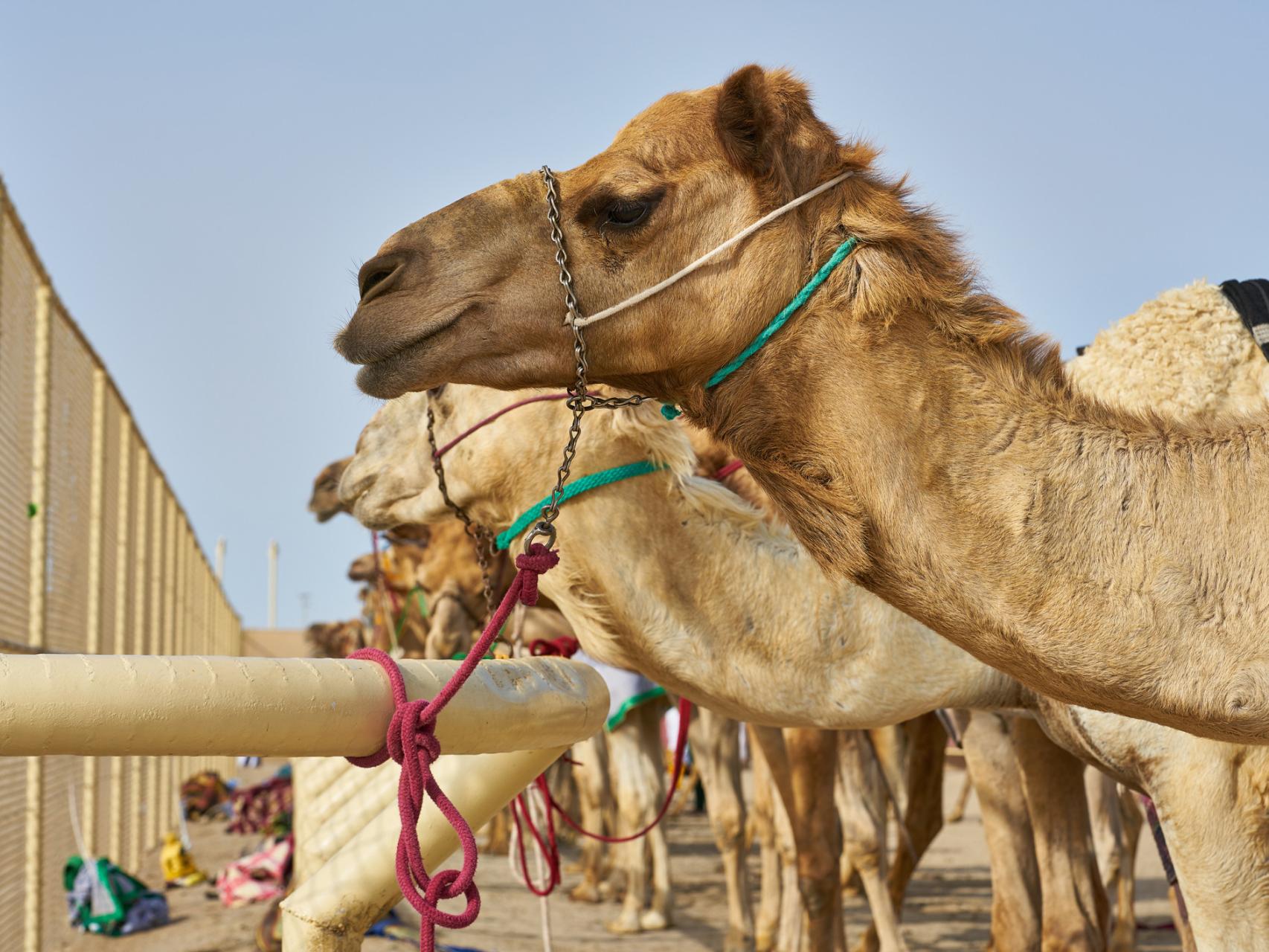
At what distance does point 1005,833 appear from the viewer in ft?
16.3

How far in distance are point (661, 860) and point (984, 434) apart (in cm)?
696

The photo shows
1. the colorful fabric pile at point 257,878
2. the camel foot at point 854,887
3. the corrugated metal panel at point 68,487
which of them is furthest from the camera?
the camel foot at point 854,887

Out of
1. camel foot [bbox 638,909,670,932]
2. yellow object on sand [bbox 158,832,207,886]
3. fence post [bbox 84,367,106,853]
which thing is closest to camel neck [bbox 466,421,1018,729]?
fence post [bbox 84,367,106,853]

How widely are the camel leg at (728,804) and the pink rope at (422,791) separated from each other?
6124mm

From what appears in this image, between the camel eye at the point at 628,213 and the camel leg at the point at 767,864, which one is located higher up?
the camel eye at the point at 628,213

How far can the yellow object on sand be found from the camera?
10562 millimetres

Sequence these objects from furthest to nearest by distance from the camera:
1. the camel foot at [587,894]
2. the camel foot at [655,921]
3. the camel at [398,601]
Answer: the camel at [398,601]
the camel foot at [587,894]
the camel foot at [655,921]

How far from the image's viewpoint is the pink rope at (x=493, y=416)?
4336 millimetres

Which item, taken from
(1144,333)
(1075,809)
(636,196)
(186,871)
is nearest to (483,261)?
(636,196)

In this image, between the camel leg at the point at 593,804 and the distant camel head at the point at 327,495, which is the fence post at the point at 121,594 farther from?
the camel leg at the point at 593,804

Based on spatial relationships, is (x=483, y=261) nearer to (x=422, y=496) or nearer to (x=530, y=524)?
(x=530, y=524)

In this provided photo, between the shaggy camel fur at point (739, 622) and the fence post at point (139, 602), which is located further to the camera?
the fence post at point (139, 602)

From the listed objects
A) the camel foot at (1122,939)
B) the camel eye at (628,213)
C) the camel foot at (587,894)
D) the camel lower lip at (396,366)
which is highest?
the camel eye at (628,213)

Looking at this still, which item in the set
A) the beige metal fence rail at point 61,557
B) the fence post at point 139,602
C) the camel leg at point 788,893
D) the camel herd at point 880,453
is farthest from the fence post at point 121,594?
the camel herd at point 880,453
